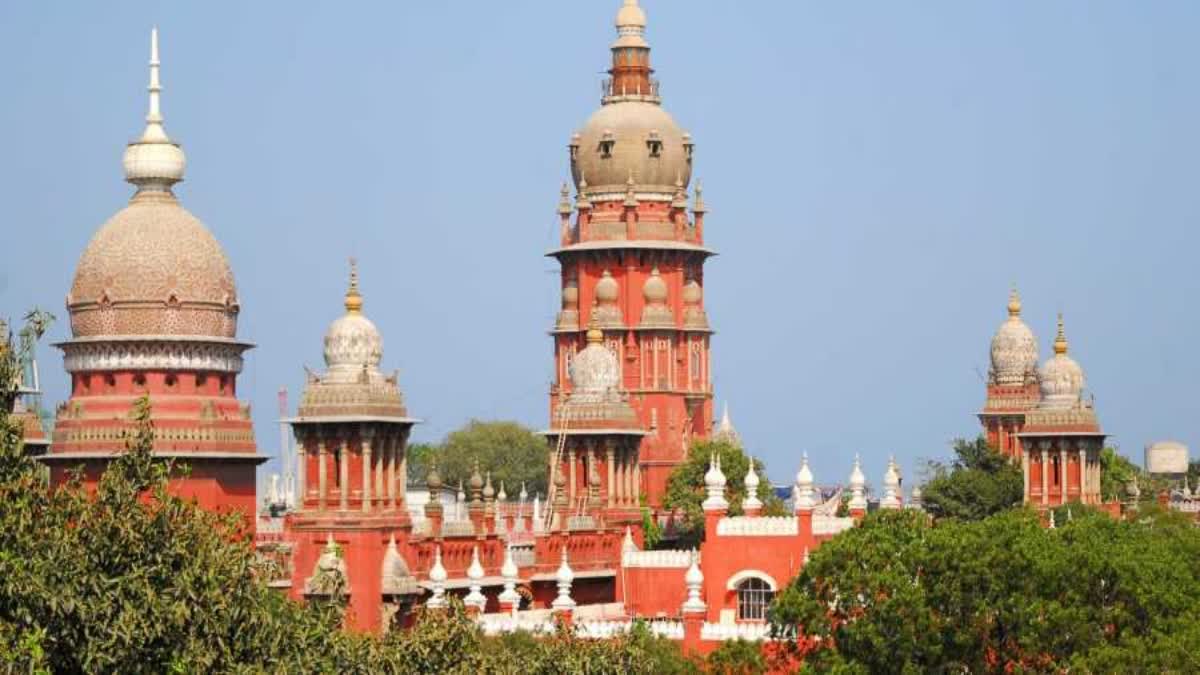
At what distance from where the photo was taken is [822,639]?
57.3m

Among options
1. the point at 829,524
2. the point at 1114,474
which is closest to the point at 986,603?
the point at 829,524

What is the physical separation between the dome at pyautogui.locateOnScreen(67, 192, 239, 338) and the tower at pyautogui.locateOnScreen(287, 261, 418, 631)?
2713 millimetres

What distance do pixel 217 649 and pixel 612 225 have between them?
62406 millimetres

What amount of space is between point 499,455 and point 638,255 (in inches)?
1037

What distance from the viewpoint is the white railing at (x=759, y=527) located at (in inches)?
2717

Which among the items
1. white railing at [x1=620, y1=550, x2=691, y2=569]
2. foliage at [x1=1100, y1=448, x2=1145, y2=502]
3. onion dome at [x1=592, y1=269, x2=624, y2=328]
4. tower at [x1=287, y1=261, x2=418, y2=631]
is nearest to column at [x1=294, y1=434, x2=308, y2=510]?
tower at [x1=287, y1=261, x2=418, y2=631]

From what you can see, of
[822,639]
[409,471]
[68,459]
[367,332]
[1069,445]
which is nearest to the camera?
[822,639]

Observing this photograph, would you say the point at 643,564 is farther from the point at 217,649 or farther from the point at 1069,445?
the point at 217,649

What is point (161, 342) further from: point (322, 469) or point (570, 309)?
point (570, 309)

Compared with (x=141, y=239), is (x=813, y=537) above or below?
below

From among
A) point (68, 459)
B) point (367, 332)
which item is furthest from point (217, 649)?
point (367, 332)

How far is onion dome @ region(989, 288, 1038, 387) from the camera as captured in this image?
111 meters

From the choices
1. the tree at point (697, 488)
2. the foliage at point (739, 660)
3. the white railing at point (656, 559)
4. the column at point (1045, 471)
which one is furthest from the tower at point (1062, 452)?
the foliage at point (739, 660)

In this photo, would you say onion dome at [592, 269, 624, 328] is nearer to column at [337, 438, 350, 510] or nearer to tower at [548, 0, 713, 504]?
tower at [548, 0, 713, 504]
